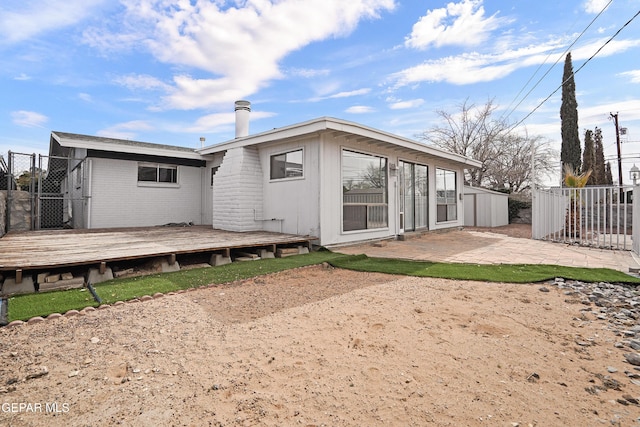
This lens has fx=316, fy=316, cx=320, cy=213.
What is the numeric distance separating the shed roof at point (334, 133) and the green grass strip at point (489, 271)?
9.28ft

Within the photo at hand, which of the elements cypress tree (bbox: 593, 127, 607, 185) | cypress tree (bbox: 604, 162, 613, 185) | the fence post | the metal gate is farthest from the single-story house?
cypress tree (bbox: 604, 162, 613, 185)

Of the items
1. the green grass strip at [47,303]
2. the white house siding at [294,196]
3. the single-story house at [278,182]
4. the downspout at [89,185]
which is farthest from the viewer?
the downspout at [89,185]

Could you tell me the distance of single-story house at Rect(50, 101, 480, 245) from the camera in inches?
292

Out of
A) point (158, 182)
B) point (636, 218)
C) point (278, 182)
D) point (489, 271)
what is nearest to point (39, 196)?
point (158, 182)

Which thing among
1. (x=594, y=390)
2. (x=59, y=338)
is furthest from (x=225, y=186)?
(x=594, y=390)

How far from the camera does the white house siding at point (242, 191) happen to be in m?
8.40

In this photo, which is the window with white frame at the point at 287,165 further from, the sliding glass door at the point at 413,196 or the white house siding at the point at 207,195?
the white house siding at the point at 207,195

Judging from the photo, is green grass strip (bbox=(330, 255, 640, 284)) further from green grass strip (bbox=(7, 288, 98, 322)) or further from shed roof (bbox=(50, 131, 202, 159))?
shed roof (bbox=(50, 131, 202, 159))

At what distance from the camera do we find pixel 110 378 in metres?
2.04

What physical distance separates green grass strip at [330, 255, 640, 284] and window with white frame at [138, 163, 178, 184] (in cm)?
767

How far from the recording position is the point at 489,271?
16.6 feet

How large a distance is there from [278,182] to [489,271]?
524 cm

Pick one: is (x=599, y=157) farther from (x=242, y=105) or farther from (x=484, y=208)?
(x=242, y=105)

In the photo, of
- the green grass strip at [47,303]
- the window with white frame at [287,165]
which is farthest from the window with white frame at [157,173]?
the green grass strip at [47,303]
